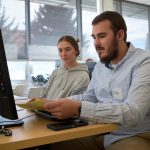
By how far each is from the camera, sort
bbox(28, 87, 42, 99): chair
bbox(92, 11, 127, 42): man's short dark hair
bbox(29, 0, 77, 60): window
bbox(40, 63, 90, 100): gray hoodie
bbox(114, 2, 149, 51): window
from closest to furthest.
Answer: bbox(92, 11, 127, 42): man's short dark hair → bbox(40, 63, 90, 100): gray hoodie → bbox(28, 87, 42, 99): chair → bbox(29, 0, 77, 60): window → bbox(114, 2, 149, 51): window

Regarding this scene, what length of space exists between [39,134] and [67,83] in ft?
3.88

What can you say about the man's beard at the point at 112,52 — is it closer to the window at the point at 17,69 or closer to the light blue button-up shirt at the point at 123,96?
the light blue button-up shirt at the point at 123,96

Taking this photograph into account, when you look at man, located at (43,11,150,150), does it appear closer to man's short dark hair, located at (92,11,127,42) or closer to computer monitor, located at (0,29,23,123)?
man's short dark hair, located at (92,11,127,42)

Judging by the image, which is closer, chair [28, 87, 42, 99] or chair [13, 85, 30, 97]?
chair [28, 87, 42, 99]

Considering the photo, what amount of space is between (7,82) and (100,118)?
422 millimetres

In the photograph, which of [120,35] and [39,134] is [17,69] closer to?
[120,35]

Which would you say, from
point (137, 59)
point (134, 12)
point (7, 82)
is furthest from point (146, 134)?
point (134, 12)

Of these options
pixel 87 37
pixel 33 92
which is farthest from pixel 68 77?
pixel 87 37

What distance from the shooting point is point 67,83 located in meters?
1.86

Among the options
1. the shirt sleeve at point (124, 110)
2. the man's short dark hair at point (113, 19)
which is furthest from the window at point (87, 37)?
the shirt sleeve at point (124, 110)

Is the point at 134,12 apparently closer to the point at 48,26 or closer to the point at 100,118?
the point at 48,26

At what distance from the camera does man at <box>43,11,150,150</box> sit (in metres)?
0.83

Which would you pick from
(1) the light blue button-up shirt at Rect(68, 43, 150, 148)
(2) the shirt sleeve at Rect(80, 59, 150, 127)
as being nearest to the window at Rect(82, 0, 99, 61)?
(1) the light blue button-up shirt at Rect(68, 43, 150, 148)

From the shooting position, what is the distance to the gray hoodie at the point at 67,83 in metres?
1.75
